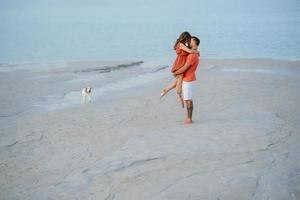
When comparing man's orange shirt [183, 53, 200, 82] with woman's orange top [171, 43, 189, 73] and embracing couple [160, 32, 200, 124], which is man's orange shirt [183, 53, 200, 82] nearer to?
embracing couple [160, 32, 200, 124]

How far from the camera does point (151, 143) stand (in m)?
7.95

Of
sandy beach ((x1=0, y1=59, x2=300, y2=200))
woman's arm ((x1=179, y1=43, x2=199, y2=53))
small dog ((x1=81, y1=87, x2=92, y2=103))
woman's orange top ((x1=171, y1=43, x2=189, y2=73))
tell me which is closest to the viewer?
sandy beach ((x1=0, y1=59, x2=300, y2=200))

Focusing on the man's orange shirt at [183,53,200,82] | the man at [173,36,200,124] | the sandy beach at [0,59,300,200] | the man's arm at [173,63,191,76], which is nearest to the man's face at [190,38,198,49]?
the man at [173,36,200,124]

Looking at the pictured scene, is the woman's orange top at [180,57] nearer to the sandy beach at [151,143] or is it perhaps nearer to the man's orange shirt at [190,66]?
the man's orange shirt at [190,66]

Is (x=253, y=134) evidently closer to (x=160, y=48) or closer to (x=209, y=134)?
(x=209, y=134)

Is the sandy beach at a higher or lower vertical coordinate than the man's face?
lower

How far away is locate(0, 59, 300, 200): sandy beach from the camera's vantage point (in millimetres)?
6074

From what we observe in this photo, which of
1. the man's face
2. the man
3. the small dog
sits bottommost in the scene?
the small dog

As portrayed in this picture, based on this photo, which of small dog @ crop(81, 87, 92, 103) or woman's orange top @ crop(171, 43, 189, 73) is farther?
small dog @ crop(81, 87, 92, 103)

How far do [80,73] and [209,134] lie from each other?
10.6 meters

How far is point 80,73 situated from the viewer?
17953mm

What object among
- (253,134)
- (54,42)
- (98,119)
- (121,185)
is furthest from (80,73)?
(54,42)

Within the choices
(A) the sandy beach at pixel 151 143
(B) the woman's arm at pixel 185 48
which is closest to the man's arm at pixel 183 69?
(B) the woman's arm at pixel 185 48

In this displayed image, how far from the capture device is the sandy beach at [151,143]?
6.07 meters
